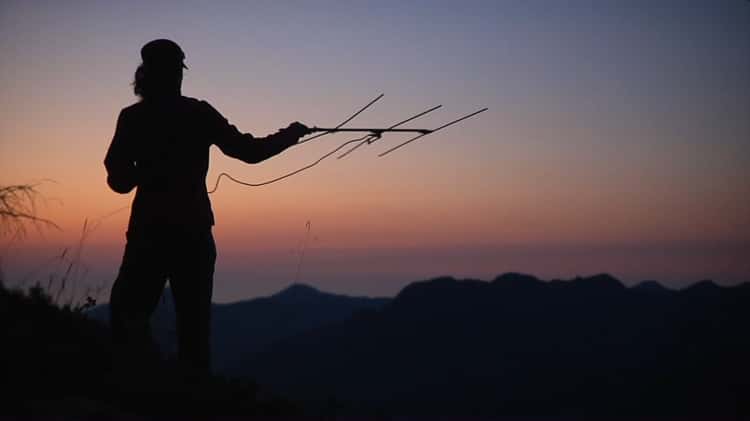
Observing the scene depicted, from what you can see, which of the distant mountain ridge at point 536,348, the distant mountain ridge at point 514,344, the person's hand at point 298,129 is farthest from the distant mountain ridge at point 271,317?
the person's hand at point 298,129

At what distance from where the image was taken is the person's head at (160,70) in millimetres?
5281

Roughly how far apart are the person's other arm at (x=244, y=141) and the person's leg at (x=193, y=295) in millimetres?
592

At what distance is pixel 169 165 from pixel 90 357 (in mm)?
1454

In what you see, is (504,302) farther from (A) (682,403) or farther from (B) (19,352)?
(B) (19,352)

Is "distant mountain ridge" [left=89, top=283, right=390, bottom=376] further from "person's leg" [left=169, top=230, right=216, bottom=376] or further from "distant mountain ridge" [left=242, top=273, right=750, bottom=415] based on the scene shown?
"person's leg" [left=169, top=230, right=216, bottom=376]

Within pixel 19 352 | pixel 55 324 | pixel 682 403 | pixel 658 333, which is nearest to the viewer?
pixel 19 352

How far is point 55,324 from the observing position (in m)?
4.62

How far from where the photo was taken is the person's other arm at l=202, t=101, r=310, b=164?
17.8 ft

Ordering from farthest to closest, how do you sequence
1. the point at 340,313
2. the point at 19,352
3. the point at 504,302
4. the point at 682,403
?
1. the point at 340,313
2. the point at 504,302
3. the point at 682,403
4. the point at 19,352

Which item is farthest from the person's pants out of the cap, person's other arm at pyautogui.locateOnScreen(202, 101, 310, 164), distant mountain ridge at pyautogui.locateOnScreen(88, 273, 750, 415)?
distant mountain ridge at pyautogui.locateOnScreen(88, 273, 750, 415)

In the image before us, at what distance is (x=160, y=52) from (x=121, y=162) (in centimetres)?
74

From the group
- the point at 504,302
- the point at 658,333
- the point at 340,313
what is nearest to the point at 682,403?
the point at 658,333

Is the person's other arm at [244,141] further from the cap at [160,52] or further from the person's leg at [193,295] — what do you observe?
the person's leg at [193,295]

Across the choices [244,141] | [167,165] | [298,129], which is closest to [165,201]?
[167,165]
